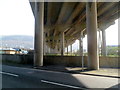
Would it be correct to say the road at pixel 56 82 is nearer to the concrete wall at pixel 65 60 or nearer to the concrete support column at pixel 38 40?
the concrete wall at pixel 65 60

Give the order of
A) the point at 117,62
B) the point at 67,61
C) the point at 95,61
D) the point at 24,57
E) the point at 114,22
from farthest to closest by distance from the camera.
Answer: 1. the point at 114,22
2. the point at 24,57
3. the point at 67,61
4. the point at 117,62
5. the point at 95,61

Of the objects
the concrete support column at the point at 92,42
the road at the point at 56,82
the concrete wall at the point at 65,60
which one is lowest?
the road at the point at 56,82

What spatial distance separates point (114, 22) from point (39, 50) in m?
27.0

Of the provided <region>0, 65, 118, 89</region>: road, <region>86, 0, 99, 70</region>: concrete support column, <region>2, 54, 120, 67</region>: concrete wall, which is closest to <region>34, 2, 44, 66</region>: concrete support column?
<region>2, 54, 120, 67</region>: concrete wall

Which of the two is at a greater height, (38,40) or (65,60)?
(38,40)

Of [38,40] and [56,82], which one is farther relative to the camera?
[38,40]

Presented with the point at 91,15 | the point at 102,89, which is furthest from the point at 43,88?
the point at 91,15

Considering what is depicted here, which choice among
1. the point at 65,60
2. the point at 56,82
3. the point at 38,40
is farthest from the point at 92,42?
the point at 56,82

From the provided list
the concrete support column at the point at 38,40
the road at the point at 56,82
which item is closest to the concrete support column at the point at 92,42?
the road at the point at 56,82

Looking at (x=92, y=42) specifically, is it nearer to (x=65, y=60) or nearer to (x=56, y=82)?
Answer: (x=65, y=60)

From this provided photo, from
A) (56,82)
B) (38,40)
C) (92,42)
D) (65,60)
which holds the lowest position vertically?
(56,82)

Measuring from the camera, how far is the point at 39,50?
20000 millimetres

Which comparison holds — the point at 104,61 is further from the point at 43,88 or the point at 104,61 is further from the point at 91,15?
the point at 43,88

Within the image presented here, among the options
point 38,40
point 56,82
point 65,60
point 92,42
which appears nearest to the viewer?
point 56,82
